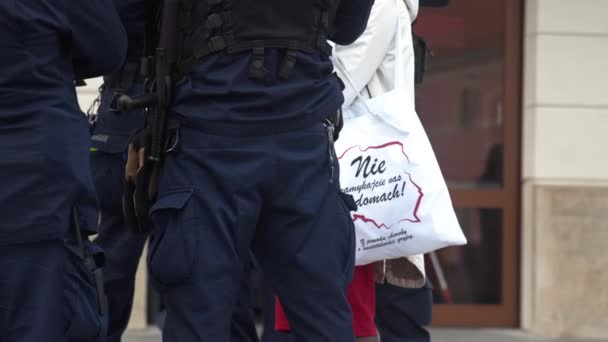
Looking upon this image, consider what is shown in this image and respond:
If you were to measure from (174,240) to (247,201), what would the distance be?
216 mm

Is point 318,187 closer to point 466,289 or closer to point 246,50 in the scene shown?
point 246,50

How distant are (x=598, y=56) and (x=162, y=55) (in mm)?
4666

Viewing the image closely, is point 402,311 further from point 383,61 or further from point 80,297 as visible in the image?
point 80,297

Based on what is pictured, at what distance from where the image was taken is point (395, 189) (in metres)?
4.59

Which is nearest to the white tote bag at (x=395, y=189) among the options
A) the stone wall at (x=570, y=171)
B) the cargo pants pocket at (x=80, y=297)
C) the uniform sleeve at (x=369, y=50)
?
the uniform sleeve at (x=369, y=50)

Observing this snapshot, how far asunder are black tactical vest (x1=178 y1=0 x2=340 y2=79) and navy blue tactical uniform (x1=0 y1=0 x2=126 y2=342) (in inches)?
7.8

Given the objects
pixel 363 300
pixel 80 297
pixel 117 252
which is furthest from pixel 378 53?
pixel 80 297

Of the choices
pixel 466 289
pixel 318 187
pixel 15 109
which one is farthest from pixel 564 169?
pixel 15 109

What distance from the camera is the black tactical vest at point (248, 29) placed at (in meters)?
3.59

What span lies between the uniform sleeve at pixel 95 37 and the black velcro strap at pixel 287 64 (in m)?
0.44

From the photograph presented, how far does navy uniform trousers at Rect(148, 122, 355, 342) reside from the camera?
354 centimetres

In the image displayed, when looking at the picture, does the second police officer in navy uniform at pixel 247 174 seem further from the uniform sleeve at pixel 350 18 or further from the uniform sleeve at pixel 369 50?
the uniform sleeve at pixel 369 50

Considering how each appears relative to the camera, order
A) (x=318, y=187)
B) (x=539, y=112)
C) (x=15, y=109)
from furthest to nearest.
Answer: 1. (x=539, y=112)
2. (x=318, y=187)
3. (x=15, y=109)

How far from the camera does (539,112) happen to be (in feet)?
25.7
